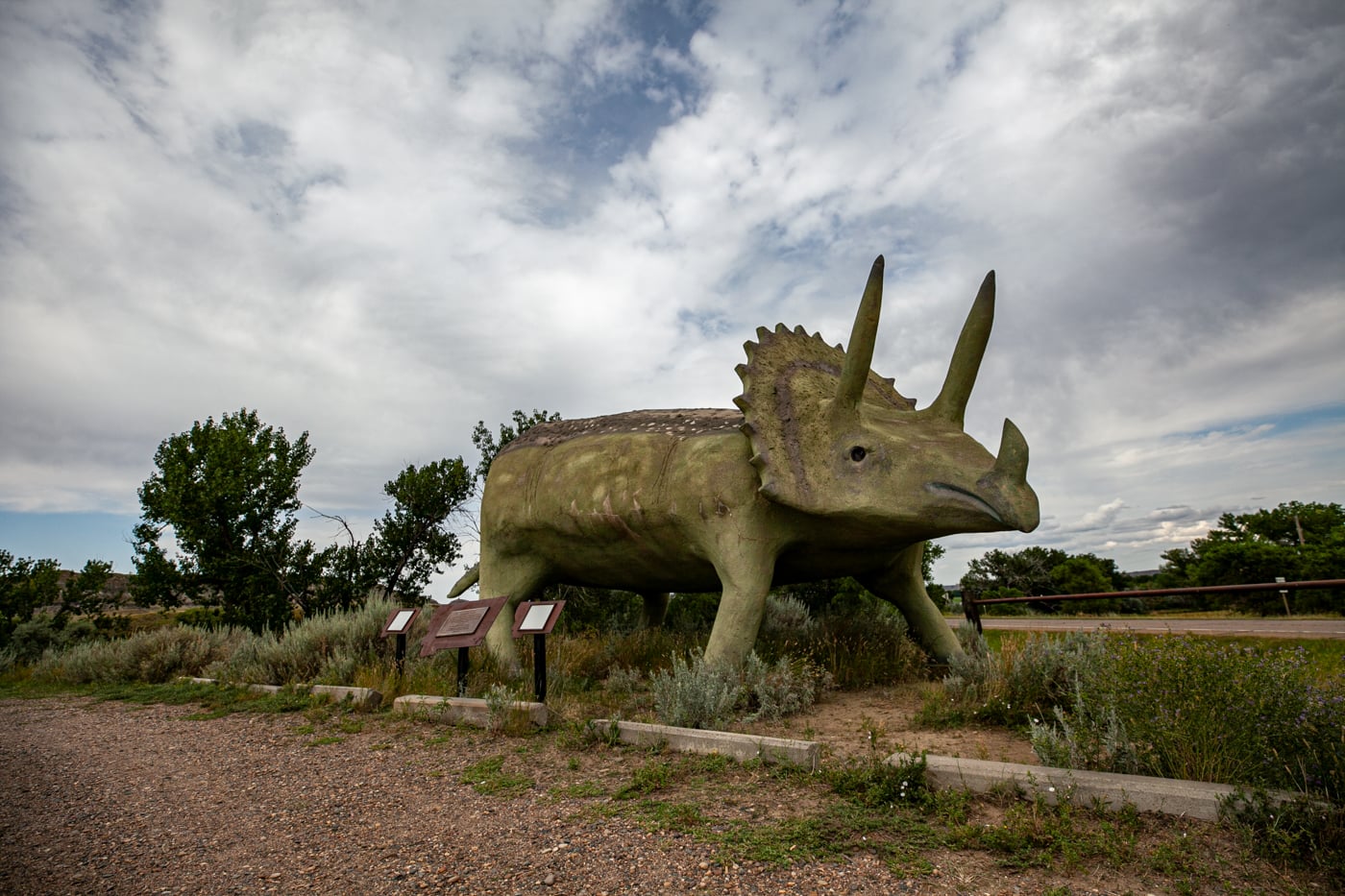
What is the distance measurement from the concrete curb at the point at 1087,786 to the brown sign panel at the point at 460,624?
3409mm

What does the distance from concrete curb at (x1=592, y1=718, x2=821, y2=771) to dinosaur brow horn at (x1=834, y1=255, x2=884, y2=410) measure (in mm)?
2327

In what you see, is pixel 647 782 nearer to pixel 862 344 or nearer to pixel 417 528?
pixel 862 344

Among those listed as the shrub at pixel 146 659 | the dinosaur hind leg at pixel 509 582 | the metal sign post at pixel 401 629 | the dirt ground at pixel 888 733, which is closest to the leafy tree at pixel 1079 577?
the dirt ground at pixel 888 733

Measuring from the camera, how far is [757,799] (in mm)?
3297

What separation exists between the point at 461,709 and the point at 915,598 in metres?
3.96

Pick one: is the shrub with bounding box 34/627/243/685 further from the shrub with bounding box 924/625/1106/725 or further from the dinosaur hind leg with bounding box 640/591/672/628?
the shrub with bounding box 924/625/1106/725

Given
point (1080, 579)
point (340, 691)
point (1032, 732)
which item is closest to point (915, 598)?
point (1032, 732)

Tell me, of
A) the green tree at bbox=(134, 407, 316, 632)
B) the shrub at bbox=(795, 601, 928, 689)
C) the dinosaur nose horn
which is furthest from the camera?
the green tree at bbox=(134, 407, 316, 632)

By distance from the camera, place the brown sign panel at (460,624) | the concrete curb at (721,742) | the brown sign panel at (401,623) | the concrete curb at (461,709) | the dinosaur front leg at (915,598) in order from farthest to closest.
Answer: the brown sign panel at (401,623) → the dinosaur front leg at (915,598) → the brown sign panel at (460,624) → the concrete curb at (461,709) → the concrete curb at (721,742)

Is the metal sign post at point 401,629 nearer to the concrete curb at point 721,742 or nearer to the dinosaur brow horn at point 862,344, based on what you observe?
the concrete curb at point 721,742

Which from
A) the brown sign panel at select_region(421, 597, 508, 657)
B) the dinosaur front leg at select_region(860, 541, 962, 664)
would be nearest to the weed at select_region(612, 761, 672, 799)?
the brown sign panel at select_region(421, 597, 508, 657)

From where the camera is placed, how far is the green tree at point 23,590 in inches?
508

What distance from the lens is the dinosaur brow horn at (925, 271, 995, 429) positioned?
15.7 feet

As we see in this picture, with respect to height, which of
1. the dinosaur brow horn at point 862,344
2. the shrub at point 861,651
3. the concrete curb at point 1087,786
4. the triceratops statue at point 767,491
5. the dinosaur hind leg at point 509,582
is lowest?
the concrete curb at point 1087,786
